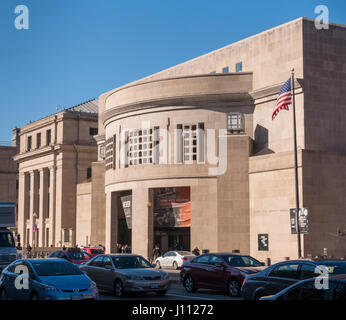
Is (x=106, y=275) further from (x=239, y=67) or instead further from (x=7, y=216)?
(x=239, y=67)

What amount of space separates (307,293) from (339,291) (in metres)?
0.77

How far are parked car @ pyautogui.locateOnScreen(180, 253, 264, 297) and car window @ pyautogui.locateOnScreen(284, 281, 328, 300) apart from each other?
1012 centimetres

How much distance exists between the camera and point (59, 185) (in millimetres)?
77000

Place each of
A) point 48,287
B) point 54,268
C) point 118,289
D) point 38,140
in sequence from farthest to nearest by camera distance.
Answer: point 38,140
point 118,289
point 54,268
point 48,287

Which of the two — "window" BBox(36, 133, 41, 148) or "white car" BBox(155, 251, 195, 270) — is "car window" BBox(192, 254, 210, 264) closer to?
"white car" BBox(155, 251, 195, 270)

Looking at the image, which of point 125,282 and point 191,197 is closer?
point 125,282

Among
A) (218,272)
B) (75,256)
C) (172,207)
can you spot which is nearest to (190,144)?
(172,207)

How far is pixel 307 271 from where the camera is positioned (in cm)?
1639

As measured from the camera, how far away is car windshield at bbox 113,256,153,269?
2211cm

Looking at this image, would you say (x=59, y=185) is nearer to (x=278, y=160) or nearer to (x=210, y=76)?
(x=210, y=76)

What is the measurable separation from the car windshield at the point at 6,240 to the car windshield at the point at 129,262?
348 inches

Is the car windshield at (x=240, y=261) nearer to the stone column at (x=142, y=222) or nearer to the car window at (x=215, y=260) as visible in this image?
the car window at (x=215, y=260)

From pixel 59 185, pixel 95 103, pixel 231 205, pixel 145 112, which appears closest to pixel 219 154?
pixel 231 205

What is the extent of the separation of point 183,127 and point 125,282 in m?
26.6
